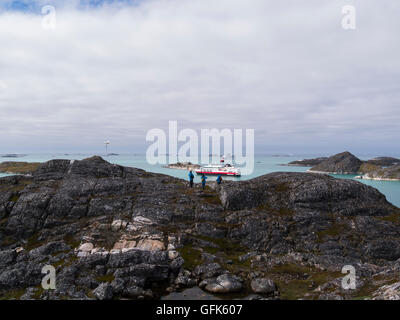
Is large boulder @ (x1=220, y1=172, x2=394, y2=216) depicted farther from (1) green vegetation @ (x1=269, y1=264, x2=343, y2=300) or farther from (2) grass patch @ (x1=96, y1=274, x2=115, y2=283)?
(2) grass patch @ (x1=96, y1=274, x2=115, y2=283)

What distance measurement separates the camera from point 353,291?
1956 centimetres

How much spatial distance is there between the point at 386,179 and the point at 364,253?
170 metres

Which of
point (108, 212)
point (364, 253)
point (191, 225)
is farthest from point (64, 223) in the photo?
point (364, 253)

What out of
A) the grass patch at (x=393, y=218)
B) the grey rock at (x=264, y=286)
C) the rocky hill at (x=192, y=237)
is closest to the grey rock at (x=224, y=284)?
the rocky hill at (x=192, y=237)

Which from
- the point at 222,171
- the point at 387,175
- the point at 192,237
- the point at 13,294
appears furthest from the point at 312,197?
the point at 387,175

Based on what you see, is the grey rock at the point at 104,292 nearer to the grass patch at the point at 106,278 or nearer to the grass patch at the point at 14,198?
the grass patch at the point at 106,278

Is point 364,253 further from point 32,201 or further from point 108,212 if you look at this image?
point 32,201

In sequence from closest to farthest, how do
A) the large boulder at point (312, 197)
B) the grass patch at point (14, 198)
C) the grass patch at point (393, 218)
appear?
the grass patch at point (393, 218)
the large boulder at point (312, 197)
the grass patch at point (14, 198)

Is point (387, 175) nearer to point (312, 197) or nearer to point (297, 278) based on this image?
point (312, 197)

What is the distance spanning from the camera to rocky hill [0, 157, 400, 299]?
22.6 m

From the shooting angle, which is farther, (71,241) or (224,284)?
(71,241)

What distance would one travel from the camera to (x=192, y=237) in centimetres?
2997

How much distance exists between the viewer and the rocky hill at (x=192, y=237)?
22609 millimetres

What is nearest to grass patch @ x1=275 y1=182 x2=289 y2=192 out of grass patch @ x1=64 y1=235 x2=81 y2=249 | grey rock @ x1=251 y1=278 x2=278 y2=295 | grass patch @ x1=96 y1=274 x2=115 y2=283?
grey rock @ x1=251 y1=278 x2=278 y2=295
